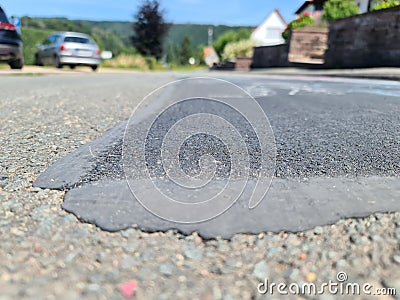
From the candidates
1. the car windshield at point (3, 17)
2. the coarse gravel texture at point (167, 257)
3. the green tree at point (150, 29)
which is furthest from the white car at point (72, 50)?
the green tree at point (150, 29)

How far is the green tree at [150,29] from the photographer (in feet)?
105

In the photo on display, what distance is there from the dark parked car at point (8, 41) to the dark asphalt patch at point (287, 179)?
310 inches

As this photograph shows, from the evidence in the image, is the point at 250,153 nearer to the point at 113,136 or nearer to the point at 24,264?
the point at 113,136

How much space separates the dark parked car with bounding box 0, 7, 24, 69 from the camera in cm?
874

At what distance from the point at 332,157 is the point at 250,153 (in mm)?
470

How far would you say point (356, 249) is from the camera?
3.39 ft

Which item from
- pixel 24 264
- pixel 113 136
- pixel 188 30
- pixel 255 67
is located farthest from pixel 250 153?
pixel 188 30

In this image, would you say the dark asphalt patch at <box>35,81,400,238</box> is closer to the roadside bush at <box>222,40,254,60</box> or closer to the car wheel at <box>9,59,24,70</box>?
the car wheel at <box>9,59,24,70</box>

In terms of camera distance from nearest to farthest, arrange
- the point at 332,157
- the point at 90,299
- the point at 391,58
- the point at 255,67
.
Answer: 1. the point at 90,299
2. the point at 332,157
3. the point at 391,58
4. the point at 255,67

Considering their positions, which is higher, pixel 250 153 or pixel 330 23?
pixel 330 23

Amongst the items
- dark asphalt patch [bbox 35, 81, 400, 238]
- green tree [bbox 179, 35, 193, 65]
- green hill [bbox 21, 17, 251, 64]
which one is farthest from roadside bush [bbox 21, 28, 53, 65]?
green tree [bbox 179, 35, 193, 65]

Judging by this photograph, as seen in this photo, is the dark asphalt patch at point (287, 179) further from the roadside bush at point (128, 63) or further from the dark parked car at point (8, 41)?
the roadside bush at point (128, 63)

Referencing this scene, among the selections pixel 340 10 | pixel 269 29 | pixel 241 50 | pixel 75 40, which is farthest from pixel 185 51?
pixel 75 40

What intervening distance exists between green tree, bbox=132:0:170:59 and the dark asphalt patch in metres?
31.5
